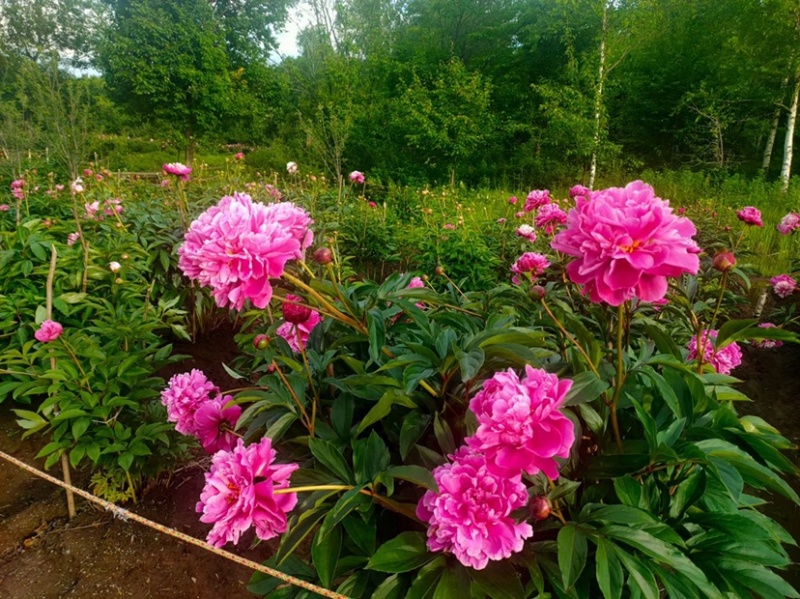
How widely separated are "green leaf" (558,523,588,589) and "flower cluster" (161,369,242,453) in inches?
23.6

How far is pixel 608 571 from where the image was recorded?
0.61 m

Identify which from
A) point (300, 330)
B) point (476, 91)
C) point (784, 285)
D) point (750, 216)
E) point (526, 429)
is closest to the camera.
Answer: point (526, 429)

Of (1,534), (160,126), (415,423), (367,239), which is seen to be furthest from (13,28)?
(415,423)

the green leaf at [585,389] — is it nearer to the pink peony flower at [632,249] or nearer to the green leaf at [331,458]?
the pink peony flower at [632,249]

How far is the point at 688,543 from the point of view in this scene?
0.71m

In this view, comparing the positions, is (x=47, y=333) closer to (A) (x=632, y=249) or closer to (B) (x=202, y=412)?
(B) (x=202, y=412)

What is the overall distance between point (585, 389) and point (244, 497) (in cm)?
49

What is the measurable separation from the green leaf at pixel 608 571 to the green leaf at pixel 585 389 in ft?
0.60

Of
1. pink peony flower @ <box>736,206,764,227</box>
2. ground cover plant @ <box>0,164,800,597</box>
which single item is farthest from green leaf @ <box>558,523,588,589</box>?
pink peony flower @ <box>736,206,764,227</box>

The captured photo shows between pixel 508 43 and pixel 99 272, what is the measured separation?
39.2 feet

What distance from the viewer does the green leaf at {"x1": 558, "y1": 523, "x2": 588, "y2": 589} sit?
23.5 inches

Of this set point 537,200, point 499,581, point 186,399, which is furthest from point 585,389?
point 537,200

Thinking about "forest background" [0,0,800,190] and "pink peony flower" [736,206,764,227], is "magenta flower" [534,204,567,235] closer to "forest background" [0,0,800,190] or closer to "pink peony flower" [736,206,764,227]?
"pink peony flower" [736,206,764,227]

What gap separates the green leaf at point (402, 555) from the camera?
677 mm
